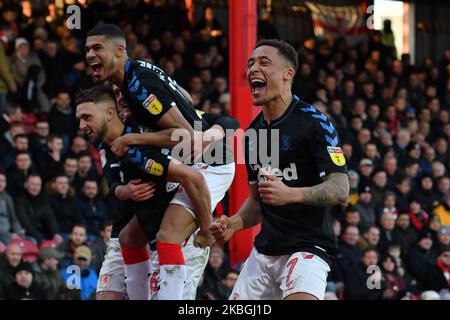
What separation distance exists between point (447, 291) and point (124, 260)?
8.17 meters

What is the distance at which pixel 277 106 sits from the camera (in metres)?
6.91

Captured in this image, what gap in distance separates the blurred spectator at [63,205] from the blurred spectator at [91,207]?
10cm

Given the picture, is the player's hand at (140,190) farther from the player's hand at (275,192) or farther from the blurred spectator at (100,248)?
the blurred spectator at (100,248)

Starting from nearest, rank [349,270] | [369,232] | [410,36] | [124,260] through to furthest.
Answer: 1. [124,260]
2. [349,270]
3. [369,232]
4. [410,36]

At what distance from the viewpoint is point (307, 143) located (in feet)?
22.2

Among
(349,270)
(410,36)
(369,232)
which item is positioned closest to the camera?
(349,270)

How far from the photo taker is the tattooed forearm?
646 cm

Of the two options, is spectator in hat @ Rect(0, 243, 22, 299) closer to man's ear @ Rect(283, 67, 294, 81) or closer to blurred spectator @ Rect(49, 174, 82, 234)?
blurred spectator @ Rect(49, 174, 82, 234)

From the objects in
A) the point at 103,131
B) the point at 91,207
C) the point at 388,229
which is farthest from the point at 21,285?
the point at 388,229

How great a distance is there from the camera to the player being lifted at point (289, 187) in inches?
260

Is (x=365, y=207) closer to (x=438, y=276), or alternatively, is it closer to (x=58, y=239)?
(x=438, y=276)
